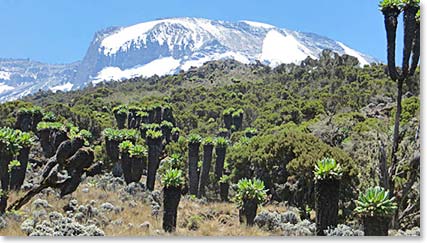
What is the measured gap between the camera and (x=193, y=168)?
1525cm

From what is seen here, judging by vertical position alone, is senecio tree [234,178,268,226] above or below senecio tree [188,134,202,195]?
below

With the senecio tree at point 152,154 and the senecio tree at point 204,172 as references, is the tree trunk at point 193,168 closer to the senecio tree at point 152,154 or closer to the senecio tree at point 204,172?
the senecio tree at point 204,172

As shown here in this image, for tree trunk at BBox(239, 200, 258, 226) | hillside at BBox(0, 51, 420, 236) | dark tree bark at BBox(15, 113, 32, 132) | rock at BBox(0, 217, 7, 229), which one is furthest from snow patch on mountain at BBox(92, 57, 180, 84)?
rock at BBox(0, 217, 7, 229)

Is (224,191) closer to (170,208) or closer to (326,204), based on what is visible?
(170,208)

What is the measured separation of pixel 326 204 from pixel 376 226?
897mm

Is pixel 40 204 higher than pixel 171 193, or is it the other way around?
pixel 171 193

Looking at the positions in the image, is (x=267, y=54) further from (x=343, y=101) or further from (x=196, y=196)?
(x=196, y=196)

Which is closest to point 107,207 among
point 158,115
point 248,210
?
point 248,210

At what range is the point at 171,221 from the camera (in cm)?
742

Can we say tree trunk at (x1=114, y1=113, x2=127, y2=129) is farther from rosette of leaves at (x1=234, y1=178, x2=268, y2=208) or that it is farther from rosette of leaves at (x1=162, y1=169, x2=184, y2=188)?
rosette of leaves at (x1=162, y1=169, x2=184, y2=188)

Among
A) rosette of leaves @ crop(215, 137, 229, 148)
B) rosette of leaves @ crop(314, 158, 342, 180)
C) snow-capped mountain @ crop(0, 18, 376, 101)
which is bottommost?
rosette of leaves @ crop(314, 158, 342, 180)

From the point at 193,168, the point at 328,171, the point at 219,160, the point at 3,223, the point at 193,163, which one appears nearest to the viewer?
the point at 3,223

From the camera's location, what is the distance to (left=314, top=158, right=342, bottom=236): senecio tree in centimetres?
621

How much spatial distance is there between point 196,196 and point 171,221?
7976 mm
